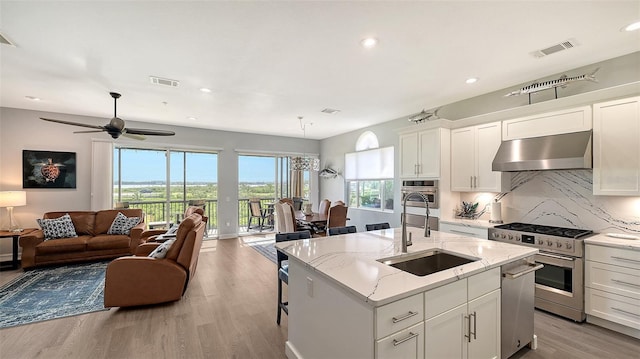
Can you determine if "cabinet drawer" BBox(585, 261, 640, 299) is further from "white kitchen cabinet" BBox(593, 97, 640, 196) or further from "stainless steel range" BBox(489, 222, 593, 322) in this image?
"white kitchen cabinet" BBox(593, 97, 640, 196)

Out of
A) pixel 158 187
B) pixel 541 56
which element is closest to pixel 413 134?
pixel 541 56

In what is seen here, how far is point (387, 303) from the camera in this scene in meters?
1.41

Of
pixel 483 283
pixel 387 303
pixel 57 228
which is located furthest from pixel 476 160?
pixel 57 228

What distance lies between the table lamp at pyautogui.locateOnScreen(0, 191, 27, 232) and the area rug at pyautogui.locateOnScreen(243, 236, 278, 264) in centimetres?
411

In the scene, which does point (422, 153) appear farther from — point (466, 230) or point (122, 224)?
point (122, 224)

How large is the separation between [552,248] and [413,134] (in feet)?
8.03

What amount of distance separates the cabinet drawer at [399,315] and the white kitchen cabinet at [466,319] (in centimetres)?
8

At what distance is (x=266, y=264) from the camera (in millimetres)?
4996

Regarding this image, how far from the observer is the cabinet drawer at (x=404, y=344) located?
143 centimetres

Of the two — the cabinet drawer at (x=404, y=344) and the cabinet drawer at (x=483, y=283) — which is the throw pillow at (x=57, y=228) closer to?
the cabinet drawer at (x=404, y=344)

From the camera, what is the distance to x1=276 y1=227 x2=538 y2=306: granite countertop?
1.50 metres

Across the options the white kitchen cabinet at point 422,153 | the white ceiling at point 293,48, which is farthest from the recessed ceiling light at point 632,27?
the white kitchen cabinet at point 422,153

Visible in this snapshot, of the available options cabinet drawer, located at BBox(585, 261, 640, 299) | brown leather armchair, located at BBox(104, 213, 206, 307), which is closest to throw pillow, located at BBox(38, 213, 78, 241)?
brown leather armchair, located at BBox(104, 213, 206, 307)

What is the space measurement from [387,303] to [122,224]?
5.71m
